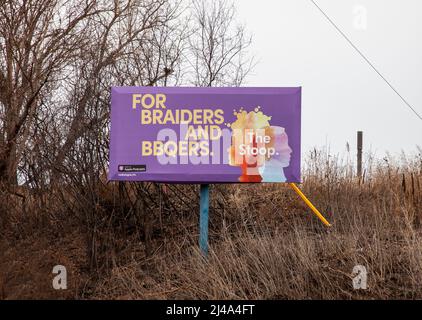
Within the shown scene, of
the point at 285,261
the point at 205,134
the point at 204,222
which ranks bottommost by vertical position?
the point at 285,261

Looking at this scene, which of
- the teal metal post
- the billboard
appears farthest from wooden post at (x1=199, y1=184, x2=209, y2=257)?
the billboard

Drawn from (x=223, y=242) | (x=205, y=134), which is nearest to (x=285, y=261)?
(x=223, y=242)

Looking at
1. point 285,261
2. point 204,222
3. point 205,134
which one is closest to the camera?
point 285,261

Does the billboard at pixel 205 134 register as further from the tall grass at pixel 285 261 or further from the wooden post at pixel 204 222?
the tall grass at pixel 285 261

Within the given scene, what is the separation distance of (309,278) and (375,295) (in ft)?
2.48

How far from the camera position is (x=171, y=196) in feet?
33.9

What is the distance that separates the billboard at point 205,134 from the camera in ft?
26.4

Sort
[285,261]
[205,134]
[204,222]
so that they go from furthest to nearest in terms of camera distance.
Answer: [204,222] → [205,134] → [285,261]

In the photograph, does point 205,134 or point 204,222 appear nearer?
point 205,134

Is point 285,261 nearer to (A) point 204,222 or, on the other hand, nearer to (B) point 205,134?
(A) point 204,222

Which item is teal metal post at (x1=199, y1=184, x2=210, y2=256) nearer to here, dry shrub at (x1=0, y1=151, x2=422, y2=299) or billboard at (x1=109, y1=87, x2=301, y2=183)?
dry shrub at (x1=0, y1=151, x2=422, y2=299)

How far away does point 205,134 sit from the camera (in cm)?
809

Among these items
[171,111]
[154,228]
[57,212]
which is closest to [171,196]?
Answer: [154,228]

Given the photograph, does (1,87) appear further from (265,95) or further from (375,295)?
(375,295)
